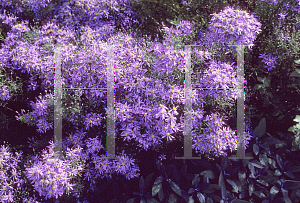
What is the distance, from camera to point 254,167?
12.6 ft

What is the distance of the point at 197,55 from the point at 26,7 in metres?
3.11

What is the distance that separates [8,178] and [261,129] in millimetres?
3424

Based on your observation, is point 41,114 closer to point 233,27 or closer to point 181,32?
point 181,32

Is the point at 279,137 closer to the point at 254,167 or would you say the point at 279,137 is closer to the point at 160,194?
the point at 254,167

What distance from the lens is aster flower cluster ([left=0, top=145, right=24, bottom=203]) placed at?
3232mm

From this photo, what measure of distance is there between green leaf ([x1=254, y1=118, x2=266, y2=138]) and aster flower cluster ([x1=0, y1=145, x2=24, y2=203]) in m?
3.21

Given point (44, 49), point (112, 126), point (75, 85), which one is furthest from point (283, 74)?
point (44, 49)

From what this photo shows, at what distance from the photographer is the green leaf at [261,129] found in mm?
3908

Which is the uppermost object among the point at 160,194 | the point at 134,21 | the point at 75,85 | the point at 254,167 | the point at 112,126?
the point at 134,21

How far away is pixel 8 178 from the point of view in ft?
11.1

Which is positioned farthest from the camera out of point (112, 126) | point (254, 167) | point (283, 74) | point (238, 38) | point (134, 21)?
point (134, 21)

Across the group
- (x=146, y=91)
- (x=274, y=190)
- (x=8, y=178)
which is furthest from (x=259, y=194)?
(x=8, y=178)

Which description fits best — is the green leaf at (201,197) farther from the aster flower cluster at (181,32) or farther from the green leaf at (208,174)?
the aster flower cluster at (181,32)

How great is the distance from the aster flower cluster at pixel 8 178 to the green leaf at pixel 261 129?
3212 mm
